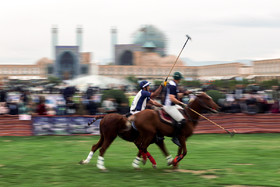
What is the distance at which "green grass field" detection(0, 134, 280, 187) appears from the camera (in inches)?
344

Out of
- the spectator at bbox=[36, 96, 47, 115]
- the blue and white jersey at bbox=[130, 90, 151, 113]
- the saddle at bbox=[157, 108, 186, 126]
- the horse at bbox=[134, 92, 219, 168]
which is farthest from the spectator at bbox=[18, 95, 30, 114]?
the saddle at bbox=[157, 108, 186, 126]

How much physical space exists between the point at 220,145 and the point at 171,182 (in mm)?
6613

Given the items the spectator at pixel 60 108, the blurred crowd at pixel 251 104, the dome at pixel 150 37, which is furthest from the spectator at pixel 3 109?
the dome at pixel 150 37

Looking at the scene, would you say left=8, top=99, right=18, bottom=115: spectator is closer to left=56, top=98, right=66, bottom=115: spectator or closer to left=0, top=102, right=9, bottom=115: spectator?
left=0, top=102, right=9, bottom=115: spectator

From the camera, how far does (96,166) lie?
10.4 metres

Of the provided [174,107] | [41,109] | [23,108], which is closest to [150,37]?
[23,108]

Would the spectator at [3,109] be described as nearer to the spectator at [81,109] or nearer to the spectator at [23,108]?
the spectator at [23,108]

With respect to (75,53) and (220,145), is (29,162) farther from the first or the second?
(75,53)

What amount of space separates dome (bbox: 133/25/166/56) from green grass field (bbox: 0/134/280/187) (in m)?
132

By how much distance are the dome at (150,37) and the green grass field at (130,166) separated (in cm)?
13187

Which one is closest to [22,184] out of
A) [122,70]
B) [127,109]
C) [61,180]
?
[61,180]

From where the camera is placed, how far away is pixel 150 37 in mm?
147875

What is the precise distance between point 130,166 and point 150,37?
138876 mm

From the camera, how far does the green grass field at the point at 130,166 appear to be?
28.7 feet
